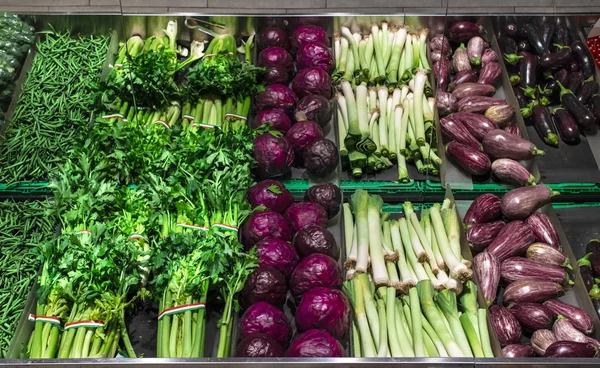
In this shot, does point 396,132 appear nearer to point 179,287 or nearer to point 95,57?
point 179,287

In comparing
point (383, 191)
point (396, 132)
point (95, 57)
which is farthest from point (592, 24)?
point (95, 57)

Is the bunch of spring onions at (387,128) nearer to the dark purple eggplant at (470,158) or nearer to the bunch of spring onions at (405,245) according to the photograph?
the dark purple eggplant at (470,158)

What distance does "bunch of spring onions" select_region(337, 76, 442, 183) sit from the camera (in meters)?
3.53

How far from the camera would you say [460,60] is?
4098 mm

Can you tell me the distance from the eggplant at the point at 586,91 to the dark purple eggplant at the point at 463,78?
0.62m

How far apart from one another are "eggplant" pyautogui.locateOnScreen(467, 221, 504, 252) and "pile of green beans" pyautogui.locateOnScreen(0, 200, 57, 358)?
1.97m

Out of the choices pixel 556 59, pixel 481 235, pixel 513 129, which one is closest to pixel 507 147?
pixel 513 129

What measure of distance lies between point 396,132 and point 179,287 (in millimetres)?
1594

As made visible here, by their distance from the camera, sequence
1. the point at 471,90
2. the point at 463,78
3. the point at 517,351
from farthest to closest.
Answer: the point at 463,78 → the point at 471,90 → the point at 517,351

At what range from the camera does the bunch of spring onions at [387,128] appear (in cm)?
353

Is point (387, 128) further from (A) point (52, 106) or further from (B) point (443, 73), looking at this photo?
(A) point (52, 106)

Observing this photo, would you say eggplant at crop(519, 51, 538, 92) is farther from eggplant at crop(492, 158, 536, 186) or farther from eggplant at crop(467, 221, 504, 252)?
eggplant at crop(467, 221, 504, 252)

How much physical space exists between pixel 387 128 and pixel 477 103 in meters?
0.53

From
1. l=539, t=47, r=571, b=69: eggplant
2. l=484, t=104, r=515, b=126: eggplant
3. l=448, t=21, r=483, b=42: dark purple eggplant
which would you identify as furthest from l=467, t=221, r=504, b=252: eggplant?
l=448, t=21, r=483, b=42: dark purple eggplant
